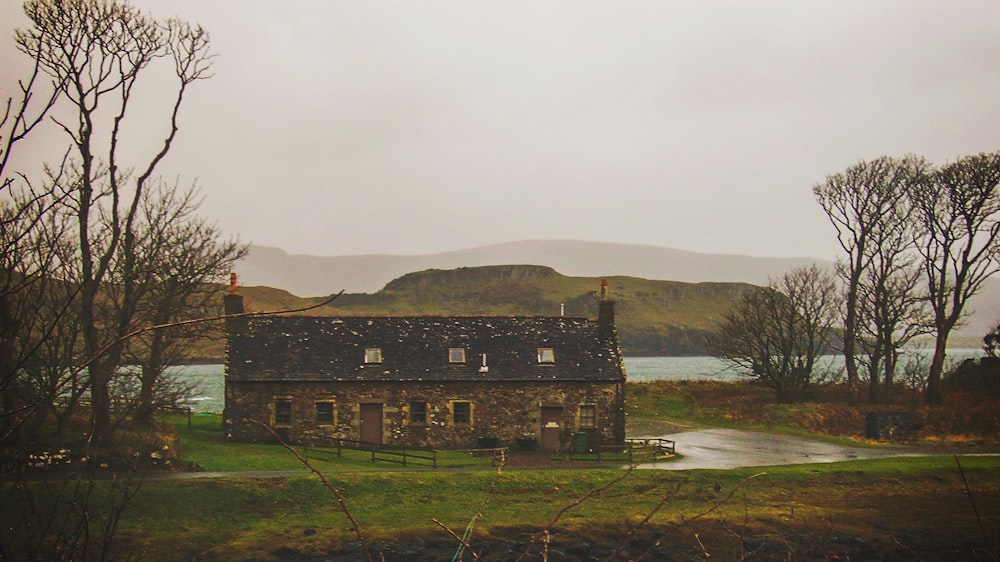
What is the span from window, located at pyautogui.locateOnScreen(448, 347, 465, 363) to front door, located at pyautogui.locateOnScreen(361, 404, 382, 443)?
3.71 m

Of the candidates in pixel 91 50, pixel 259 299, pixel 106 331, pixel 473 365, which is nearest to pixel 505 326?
pixel 473 365

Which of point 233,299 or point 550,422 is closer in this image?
point 550,422

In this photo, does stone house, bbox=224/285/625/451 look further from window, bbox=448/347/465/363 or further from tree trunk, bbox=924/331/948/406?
tree trunk, bbox=924/331/948/406

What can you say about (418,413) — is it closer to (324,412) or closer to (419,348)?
(419,348)

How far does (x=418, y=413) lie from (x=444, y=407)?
1114 millimetres

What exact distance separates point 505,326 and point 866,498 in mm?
17493

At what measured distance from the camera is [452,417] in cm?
3650

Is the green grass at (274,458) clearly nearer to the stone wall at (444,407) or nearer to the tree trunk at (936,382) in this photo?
the stone wall at (444,407)

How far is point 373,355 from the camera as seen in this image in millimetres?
37656

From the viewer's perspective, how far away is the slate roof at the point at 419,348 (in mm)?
36562

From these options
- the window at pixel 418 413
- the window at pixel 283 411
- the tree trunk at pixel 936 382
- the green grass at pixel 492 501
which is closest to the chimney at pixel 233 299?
the window at pixel 283 411

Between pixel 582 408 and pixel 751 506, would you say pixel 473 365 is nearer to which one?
pixel 582 408

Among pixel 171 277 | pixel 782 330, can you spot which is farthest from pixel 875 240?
pixel 171 277

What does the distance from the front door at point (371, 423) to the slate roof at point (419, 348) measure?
4.01ft
